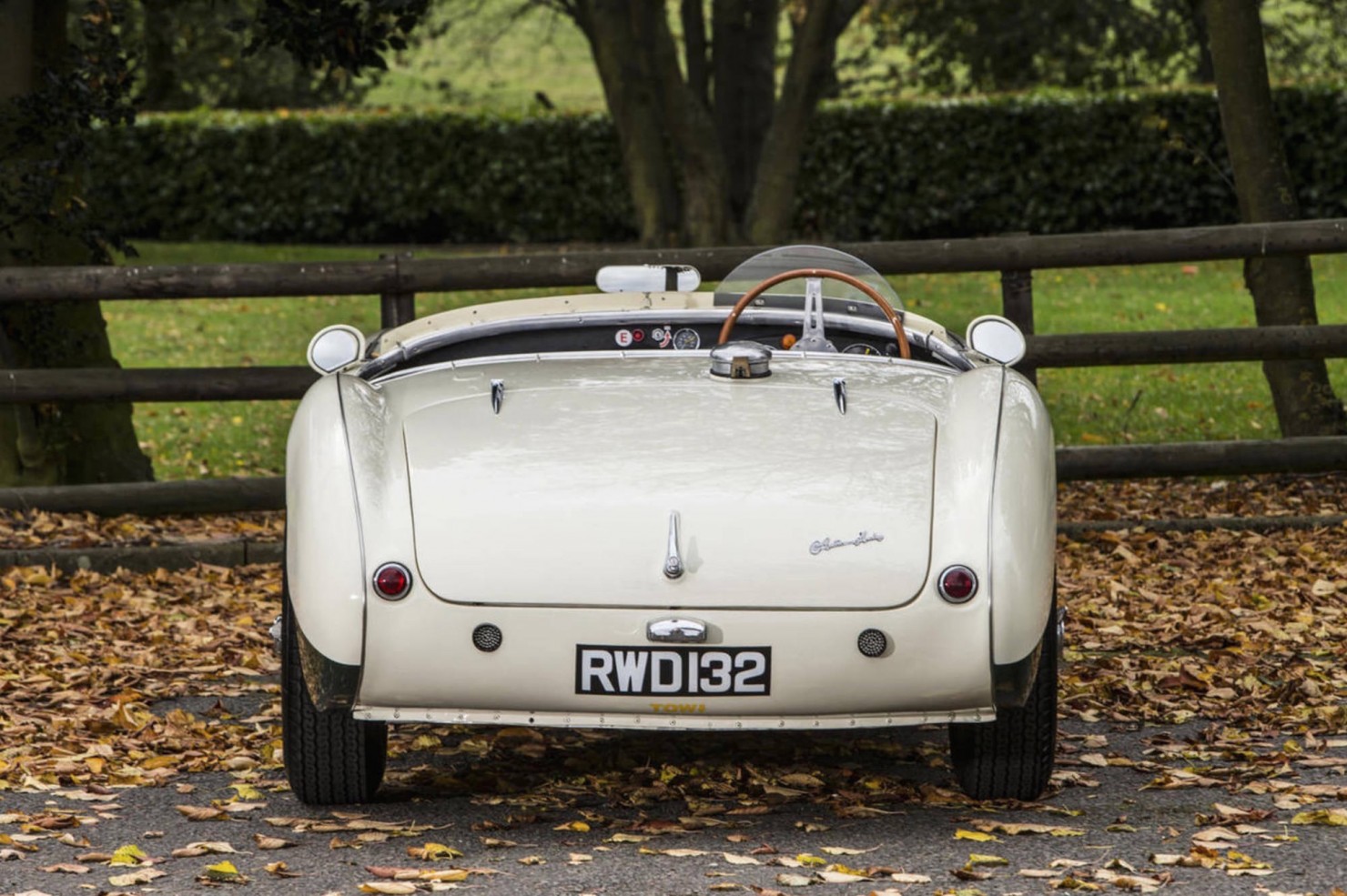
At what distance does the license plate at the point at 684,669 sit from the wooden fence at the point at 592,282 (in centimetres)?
379

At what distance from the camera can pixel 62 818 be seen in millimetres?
4238

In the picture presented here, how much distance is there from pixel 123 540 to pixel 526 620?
4296 mm

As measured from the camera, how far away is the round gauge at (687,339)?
5.16 m

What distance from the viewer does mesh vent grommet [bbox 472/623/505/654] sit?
3.95 metres

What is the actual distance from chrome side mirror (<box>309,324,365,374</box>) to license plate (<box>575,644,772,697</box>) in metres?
1.48

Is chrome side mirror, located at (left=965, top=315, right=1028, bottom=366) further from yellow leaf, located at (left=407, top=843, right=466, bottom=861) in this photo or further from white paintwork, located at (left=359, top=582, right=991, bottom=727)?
yellow leaf, located at (left=407, top=843, right=466, bottom=861)

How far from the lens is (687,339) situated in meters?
5.16

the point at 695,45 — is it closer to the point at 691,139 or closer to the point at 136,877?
the point at 691,139

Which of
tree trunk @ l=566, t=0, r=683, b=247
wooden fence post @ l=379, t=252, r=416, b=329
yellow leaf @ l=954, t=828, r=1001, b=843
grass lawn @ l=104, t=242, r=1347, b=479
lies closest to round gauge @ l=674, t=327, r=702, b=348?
yellow leaf @ l=954, t=828, r=1001, b=843

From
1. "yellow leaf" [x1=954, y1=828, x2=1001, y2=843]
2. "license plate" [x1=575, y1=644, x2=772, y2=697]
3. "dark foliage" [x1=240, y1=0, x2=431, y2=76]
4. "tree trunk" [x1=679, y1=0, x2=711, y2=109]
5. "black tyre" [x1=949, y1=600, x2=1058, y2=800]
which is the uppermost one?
"tree trunk" [x1=679, y1=0, x2=711, y2=109]

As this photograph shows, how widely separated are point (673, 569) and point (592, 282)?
3.67 metres

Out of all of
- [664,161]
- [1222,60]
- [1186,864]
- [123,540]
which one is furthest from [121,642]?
[664,161]

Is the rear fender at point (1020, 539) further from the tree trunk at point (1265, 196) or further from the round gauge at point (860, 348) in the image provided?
the tree trunk at point (1265, 196)

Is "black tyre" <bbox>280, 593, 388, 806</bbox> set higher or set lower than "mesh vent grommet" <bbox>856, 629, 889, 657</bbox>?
lower
